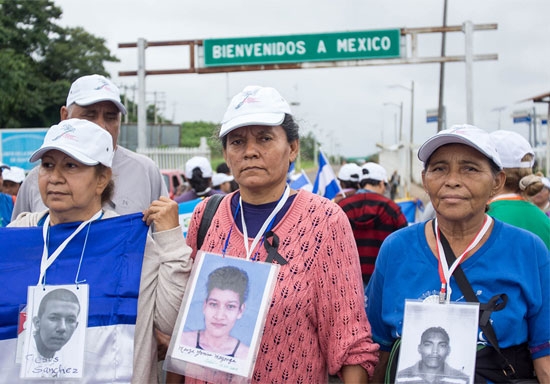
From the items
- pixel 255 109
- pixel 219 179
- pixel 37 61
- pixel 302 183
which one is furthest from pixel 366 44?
pixel 37 61

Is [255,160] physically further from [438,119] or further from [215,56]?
[438,119]

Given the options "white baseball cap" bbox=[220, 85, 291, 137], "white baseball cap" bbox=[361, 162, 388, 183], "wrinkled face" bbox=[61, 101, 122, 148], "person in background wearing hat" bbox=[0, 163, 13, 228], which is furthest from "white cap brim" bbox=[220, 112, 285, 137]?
"person in background wearing hat" bbox=[0, 163, 13, 228]

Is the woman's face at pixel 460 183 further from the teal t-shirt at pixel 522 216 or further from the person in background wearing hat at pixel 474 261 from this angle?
the teal t-shirt at pixel 522 216

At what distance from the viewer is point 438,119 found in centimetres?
2934

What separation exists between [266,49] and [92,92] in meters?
10.1

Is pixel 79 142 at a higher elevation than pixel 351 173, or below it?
below

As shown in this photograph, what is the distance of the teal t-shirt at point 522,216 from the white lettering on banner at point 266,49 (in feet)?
33.6

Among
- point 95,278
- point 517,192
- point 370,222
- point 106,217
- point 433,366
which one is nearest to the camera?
point 433,366

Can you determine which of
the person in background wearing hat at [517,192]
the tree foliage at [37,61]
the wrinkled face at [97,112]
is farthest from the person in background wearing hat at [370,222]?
the tree foliage at [37,61]

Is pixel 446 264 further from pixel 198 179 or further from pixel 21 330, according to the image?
pixel 198 179

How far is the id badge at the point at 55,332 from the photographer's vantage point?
2.23 meters

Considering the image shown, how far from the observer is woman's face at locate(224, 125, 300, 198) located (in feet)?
7.86

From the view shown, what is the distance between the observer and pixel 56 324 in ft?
7.44

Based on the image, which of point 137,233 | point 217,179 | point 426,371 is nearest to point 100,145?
point 137,233
